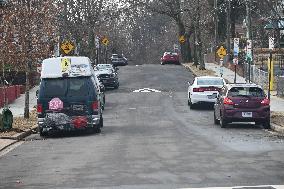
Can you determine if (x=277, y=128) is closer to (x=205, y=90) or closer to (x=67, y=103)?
(x=67, y=103)

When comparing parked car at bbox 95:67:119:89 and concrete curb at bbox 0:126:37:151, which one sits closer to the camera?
concrete curb at bbox 0:126:37:151

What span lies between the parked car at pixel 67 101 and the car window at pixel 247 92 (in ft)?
16.8

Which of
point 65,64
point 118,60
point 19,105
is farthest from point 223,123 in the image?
point 118,60

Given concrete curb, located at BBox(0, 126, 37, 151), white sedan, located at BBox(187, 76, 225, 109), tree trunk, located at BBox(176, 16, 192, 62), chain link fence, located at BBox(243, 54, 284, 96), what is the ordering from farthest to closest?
tree trunk, located at BBox(176, 16, 192, 62) < chain link fence, located at BBox(243, 54, 284, 96) < white sedan, located at BBox(187, 76, 225, 109) < concrete curb, located at BBox(0, 126, 37, 151)

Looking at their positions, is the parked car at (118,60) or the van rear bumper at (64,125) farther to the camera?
the parked car at (118,60)

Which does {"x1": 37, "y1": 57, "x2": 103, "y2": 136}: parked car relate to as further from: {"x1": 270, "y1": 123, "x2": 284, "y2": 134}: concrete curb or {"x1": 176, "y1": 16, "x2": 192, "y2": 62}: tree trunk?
{"x1": 176, "y1": 16, "x2": 192, "y2": 62}: tree trunk

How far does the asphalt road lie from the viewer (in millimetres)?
13008

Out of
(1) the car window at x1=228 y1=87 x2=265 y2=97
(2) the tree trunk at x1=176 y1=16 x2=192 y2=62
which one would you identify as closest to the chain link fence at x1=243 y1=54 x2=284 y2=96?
(1) the car window at x1=228 y1=87 x2=265 y2=97

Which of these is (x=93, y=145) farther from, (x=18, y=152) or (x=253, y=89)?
(x=253, y=89)

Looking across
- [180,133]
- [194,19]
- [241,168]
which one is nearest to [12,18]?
[180,133]

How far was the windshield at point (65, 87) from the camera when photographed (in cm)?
2358

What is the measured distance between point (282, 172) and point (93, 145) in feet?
23.9

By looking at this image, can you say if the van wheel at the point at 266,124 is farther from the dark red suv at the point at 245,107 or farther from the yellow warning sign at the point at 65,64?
the yellow warning sign at the point at 65,64

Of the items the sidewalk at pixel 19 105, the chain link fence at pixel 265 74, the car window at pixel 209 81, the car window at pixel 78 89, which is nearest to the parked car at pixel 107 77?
the sidewalk at pixel 19 105
